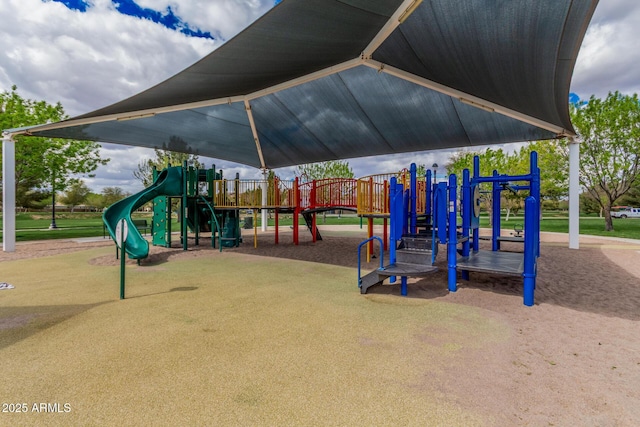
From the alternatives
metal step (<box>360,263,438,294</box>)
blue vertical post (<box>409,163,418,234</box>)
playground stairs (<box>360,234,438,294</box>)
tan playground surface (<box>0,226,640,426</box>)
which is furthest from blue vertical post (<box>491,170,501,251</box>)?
metal step (<box>360,263,438,294</box>)

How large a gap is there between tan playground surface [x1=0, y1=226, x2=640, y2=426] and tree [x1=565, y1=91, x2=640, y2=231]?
17.5 m

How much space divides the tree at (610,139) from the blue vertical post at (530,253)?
18.0 meters

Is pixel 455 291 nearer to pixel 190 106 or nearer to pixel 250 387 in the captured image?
pixel 250 387

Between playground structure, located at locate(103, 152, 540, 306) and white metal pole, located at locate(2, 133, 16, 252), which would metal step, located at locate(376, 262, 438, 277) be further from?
white metal pole, located at locate(2, 133, 16, 252)

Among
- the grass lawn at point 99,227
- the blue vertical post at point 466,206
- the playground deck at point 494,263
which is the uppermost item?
the blue vertical post at point 466,206

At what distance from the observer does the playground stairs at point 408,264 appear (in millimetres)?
5934

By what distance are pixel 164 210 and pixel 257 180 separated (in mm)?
4123

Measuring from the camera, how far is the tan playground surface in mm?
2488

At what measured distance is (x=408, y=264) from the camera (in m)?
6.67

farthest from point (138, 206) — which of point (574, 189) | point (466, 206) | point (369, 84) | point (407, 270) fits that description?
point (574, 189)

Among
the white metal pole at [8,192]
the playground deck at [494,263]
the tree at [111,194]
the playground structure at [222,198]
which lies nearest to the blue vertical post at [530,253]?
the playground deck at [494,263]

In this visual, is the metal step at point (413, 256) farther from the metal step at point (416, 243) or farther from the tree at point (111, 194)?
the tree at point (111, 194)

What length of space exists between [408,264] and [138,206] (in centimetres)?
979

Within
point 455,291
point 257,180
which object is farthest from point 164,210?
point 455,291
